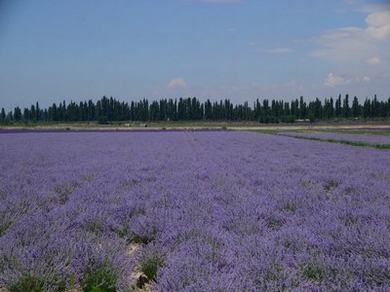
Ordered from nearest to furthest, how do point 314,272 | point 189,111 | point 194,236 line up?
point 314,272 < point 194,236 < point 189,111

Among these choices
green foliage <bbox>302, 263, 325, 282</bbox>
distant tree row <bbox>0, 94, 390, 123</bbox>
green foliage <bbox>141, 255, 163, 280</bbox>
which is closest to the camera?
green foliage <bbox>302, 263, 325, 282</bbox>

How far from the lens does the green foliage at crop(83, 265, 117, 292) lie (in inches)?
151

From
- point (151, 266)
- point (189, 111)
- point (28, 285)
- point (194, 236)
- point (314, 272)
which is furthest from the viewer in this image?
point (189, 111)

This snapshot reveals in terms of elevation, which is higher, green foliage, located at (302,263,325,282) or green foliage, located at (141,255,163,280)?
green foliage, located at (302,263,325,282)

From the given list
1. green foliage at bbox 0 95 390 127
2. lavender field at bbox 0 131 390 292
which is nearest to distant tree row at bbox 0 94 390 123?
green foliage at bbox 0 95 390 127

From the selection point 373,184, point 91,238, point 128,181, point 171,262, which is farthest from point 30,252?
point 373,184

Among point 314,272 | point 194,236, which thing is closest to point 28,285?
point 194,236

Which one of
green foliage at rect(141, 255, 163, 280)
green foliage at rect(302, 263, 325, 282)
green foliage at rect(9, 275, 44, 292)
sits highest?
green foliage at rect(9, 275, 44, 292)

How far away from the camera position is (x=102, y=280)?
3834 millimetres

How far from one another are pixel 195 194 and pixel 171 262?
413cm

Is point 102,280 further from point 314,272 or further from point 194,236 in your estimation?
point 314,272

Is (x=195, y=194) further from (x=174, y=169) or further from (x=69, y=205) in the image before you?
(x=174, y=169)

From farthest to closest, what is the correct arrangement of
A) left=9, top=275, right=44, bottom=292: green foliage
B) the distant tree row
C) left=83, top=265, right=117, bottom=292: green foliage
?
the distant tree row, left=83, top=265, right=117, bottom=292: green foliage, left=9, top=275, right=44, bottom=292: green foliage

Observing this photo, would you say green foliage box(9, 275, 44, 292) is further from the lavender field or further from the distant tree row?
the distant tree row
